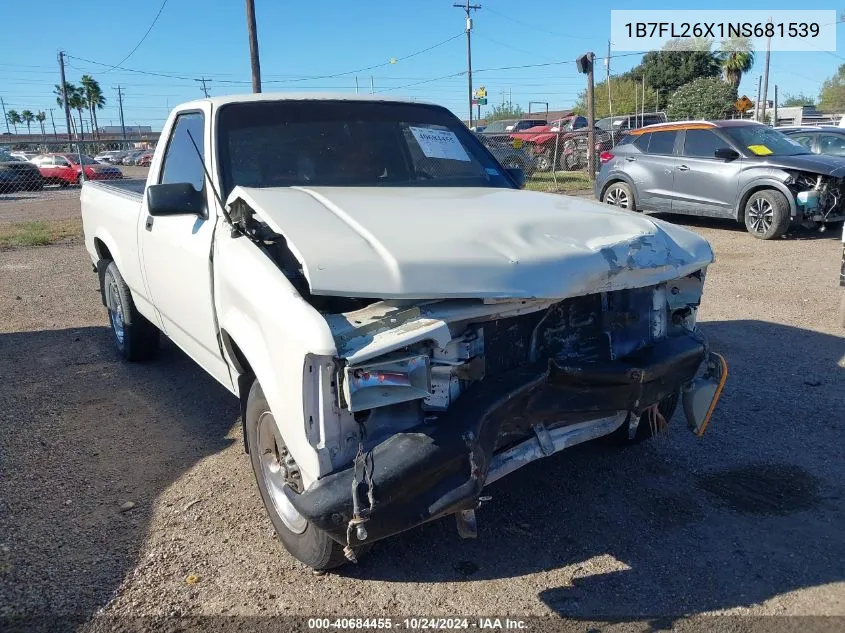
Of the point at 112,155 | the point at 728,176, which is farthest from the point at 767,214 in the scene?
the point at 112,155

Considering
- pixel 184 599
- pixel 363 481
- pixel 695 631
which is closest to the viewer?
pixel 363 481

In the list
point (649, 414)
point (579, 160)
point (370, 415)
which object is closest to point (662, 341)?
point (649, 414)

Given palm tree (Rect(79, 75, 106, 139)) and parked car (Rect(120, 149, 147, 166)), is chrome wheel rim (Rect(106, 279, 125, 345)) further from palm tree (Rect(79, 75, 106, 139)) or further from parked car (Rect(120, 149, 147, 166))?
palm tree (Rect(79, 75, 106, 139))

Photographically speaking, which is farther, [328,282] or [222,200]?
[222,200]

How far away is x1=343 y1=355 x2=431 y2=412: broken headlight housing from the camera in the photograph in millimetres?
2428

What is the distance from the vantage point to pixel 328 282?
8.31 ft

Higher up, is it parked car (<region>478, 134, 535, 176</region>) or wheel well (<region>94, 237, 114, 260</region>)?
parked car (<region>478, 134, 535, 176</region>)

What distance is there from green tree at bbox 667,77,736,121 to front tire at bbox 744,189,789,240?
27242 millimetres

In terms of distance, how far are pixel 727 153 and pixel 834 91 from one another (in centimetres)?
7574

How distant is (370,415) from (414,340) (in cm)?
34

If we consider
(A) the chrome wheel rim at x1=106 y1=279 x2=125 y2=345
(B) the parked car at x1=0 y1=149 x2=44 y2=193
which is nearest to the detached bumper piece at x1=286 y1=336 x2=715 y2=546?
(A) the chrome wheel rim at x1=106 y1=279 x2=125 y2=345

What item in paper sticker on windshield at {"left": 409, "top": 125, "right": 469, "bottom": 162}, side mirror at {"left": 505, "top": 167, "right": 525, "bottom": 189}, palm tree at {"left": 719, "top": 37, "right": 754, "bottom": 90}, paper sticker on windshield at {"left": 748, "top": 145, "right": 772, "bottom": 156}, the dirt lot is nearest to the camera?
the dirt lot

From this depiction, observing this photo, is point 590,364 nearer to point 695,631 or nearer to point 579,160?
point 695,631

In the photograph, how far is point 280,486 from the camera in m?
3.11
